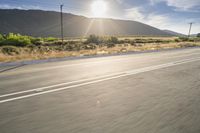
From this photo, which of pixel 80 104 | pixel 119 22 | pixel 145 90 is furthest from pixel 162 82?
pixel 119 22

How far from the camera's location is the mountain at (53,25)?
449ft

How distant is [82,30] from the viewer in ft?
488

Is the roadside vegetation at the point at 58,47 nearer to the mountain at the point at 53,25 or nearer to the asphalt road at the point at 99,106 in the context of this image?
the asphalt road at the point at 99,106

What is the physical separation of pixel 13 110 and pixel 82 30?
148507 mm

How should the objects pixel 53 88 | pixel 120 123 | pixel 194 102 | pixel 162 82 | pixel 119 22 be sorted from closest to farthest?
pixel 120 123
pixel 194 102
pixel 53 88
pixel 162 82
pixel 119 22

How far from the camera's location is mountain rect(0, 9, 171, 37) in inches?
5384

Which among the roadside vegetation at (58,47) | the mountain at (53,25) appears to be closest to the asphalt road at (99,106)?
the roadside vegetation at (58,47)

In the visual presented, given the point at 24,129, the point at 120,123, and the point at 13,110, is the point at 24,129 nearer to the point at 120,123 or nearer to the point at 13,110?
the point at 13,110

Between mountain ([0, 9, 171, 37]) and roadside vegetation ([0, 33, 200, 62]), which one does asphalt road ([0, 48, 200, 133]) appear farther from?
mountain ([0, 9, 171, 37])

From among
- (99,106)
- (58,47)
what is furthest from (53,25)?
(99,106)

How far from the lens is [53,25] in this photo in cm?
15500

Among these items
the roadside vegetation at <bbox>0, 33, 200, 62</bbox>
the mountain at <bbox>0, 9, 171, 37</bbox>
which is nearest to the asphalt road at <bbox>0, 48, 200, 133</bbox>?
the roadside vegetation at <bbox>0, 33, 200, 62</bbox>

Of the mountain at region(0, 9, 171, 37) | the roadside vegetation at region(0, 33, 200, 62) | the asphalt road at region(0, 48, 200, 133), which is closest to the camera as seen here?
the asphalt road at region(0, 48, 200, 133)

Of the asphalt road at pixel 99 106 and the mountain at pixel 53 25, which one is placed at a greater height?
the mountain at pixel 53 25
